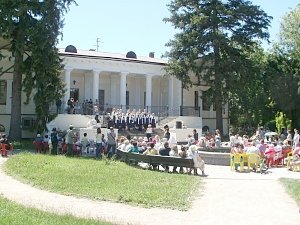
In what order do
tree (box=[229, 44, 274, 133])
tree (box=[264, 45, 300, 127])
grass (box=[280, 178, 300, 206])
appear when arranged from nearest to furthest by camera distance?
grass (box=[280, 178, 300, 206]), tree (box=[264, 45, 300, 127]), tree (box=[229, 44, 274, 133])


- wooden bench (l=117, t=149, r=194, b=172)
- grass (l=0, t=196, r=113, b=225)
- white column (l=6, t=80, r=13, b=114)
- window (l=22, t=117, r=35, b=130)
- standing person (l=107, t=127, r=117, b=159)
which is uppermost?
white column (l=6, t=80, r=13, b=114)

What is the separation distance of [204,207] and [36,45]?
19.4m

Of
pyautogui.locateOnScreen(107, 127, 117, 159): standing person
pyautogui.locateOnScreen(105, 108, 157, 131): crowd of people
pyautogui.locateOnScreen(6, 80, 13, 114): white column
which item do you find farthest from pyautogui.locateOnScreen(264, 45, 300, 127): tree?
pyautogui.locateOnScreen(107, 127, 117, 159): standing person

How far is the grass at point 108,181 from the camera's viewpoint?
1166 centimetres

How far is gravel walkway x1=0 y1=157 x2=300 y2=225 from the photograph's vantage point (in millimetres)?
9656

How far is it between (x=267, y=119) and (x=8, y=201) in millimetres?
39913

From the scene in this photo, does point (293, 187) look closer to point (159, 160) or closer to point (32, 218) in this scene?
point (159, 160)

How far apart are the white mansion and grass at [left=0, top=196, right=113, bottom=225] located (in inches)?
984

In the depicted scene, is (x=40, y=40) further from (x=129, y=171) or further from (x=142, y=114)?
(x=129, y=171)

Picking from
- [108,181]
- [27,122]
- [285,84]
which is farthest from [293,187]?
[285,84]

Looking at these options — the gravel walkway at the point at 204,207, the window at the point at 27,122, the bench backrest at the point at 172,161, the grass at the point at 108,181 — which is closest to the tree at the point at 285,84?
the window at the point at 27,122

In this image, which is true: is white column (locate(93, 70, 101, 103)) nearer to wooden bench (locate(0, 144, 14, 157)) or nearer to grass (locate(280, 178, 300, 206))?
wooden bench (locate(0, 144, 14, 157))

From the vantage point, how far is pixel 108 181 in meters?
13.9

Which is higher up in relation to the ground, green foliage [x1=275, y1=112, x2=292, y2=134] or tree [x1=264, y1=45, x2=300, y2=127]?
tree [x1=264, y1=45, x2=300, y2=127]
